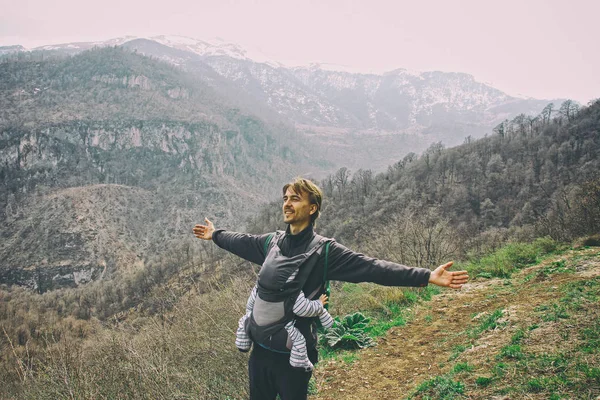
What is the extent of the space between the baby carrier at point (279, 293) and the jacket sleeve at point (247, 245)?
1.40 feet

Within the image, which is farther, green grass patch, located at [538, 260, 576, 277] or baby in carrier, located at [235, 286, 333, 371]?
green grass patch, located at [538, 260, 576, 277]

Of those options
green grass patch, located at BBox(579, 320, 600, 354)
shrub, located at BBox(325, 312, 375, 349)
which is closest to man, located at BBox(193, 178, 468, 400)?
Answer: green grass patch, located at BBox(579, 320, 600, 354)

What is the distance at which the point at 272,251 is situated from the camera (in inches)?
95.7

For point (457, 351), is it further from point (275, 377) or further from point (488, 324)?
point (275, 377)

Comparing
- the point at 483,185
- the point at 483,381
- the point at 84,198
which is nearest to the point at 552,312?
the point at 483,381

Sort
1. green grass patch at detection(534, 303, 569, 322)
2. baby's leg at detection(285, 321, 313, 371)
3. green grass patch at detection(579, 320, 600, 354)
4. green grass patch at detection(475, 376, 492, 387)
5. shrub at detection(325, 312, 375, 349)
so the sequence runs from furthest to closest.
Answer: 1. shrub at detection(325, 312, 375, 349)
2. green grass patch at detection(534, 303, 569, 322)
3. green grass patch at detection(475, 376, 492, 387)
4. green grass patch at detection(579, 320, 600, 354)
5. baby's leg at detection(285, 321, 313, 371)

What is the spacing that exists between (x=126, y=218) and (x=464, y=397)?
150 meters

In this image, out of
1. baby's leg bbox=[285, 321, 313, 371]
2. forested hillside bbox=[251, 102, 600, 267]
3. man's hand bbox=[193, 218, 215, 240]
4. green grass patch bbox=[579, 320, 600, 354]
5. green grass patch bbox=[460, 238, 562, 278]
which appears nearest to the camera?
baby's leg bbox=[285, 321, 313, 371]

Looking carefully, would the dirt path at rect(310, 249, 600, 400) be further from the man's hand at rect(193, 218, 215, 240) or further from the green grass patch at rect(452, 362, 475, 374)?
the man's hand at rect(193, 218, 215, 240)

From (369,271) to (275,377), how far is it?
99 cm

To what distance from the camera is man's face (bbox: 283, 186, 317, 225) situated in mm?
2426

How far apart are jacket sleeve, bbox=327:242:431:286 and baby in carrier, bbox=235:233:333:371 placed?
0.17m

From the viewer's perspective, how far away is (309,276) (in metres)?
2.39

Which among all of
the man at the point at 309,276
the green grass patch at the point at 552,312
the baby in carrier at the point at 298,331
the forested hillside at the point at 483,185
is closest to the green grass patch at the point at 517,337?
the green grass patch at the point at 552,312
